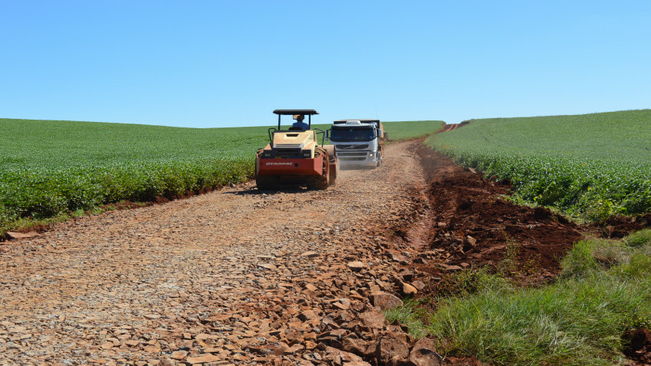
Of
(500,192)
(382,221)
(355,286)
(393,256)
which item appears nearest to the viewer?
(355,286)

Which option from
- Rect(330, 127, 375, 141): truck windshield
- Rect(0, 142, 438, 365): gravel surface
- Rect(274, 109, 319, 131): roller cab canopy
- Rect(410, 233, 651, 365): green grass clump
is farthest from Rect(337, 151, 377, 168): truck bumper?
Rect(410, 233, 651, 365): green grass clump

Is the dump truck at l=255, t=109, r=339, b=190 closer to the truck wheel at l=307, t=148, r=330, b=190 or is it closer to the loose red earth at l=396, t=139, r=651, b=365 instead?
the truck wheel at l=307, t=148, r=330, b=190

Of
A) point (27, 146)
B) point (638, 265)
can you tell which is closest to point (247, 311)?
point (638, 265)

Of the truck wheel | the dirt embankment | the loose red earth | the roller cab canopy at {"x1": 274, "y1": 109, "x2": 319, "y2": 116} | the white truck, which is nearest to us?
the dirt embankment

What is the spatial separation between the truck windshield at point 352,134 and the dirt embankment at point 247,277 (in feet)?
43.0

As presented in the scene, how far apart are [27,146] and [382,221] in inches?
1610

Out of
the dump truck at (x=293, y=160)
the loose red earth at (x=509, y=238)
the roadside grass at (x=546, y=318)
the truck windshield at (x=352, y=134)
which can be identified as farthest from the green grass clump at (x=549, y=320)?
the truck windshield at (x=352, y=134)

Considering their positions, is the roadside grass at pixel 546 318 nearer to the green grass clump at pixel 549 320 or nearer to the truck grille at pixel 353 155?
the green grass clump at pixel 549 320

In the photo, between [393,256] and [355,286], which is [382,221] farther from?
[355,286]

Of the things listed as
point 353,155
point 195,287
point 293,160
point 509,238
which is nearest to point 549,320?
point 509,238

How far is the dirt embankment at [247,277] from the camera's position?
13.6 ft

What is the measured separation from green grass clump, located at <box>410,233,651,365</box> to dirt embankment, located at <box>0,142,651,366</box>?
1.42ft

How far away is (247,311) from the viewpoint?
16.8ft

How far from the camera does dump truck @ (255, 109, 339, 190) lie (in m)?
15.6
